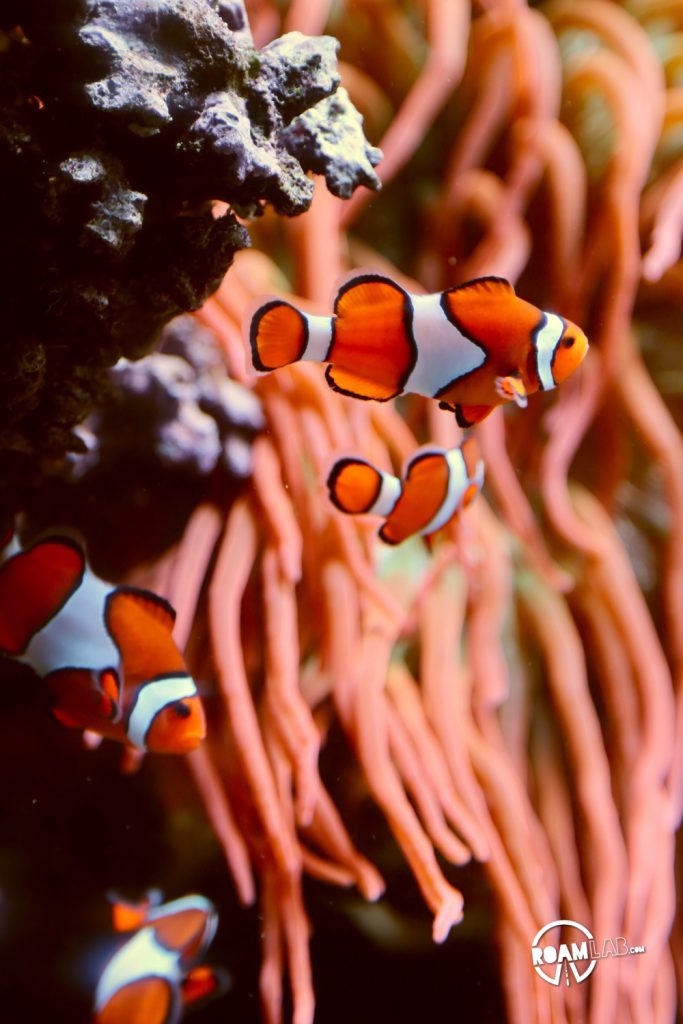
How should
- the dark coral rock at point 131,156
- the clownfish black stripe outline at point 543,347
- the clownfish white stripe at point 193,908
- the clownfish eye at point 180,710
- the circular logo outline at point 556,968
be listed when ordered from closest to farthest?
the dark coral rock at point 131,156, the clownfish black stripe outline at point 543,347, the clownfish eye at point 180,710, the circular logo outline at point 556,968, the clownfish white stripe at point 193,908

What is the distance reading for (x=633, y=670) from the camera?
132 centimetres

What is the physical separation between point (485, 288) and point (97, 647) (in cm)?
62

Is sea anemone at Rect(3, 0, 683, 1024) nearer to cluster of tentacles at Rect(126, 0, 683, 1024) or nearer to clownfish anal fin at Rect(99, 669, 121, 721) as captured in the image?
cluster of tentacles at Rect(126, 0, 683, 1024)

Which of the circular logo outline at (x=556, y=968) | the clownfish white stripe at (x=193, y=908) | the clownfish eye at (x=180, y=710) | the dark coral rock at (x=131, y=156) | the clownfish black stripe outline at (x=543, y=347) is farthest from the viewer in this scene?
the clownfish white stripe at (x=193, y=908)

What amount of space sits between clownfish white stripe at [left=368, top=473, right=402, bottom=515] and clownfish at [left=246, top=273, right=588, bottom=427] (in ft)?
0.56

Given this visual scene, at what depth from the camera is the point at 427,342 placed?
800 mm

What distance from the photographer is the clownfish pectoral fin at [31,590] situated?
101 cm

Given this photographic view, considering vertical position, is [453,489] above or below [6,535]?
above

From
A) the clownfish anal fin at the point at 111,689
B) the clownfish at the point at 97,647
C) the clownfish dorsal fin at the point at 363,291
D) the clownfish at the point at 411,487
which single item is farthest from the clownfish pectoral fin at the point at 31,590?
the clownfish dorsal fin at the point at 363,291

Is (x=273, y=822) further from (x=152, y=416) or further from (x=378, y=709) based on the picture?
(x=152, y=416)

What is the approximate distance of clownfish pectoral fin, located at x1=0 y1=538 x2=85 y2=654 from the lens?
3.30 ft

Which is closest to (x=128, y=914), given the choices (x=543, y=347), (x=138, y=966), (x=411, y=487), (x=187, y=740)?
(x=138, y=966)

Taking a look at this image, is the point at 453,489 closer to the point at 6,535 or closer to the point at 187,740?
the point at 187,740

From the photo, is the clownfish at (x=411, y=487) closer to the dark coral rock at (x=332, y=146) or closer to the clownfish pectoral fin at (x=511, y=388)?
the clownfish pectoral fin at (x=511, y=388)
